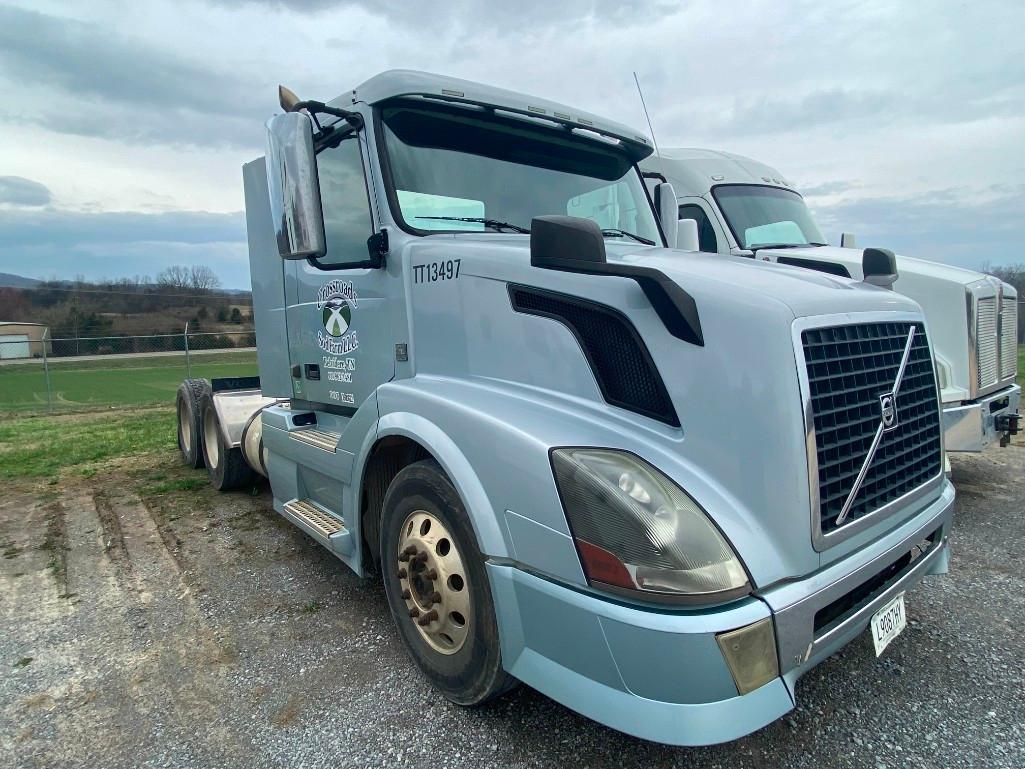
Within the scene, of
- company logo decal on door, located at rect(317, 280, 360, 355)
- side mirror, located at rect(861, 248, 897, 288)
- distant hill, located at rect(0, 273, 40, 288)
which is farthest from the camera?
A: distant hill, located at rect(0, 273, 40, 288)

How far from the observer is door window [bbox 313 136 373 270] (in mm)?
3412

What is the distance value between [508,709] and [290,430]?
2.39 m

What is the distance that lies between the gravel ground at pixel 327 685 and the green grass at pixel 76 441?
4192 millimetres

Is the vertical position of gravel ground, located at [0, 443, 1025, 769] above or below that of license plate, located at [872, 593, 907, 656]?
below

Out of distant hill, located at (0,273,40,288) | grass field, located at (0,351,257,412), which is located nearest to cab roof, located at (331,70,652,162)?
grass field, located at (0,351,257,412)

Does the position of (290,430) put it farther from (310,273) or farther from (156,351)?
(156,351)

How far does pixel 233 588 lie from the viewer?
160 inches

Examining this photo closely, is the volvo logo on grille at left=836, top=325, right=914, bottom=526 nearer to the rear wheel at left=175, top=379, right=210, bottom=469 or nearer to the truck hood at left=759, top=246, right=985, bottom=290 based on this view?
the truck hood at left=759, top=246, right=985, bottom=290

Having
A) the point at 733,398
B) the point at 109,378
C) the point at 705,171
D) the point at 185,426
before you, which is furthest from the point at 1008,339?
the point at 109,378

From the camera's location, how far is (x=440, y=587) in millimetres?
2637

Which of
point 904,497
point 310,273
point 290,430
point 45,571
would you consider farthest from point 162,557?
point 904,497

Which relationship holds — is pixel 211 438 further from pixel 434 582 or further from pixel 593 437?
pixel 593 437

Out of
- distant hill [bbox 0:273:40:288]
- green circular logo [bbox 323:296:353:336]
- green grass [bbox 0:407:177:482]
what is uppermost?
distant hill [bbox 0:273:40:288]

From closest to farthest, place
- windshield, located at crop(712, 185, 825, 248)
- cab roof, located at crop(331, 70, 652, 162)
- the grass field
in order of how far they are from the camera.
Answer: cab roof, located at crop(331, 70, 652, 162) < windshield, located at crop(712, 185, 825, 248) < the grass field
